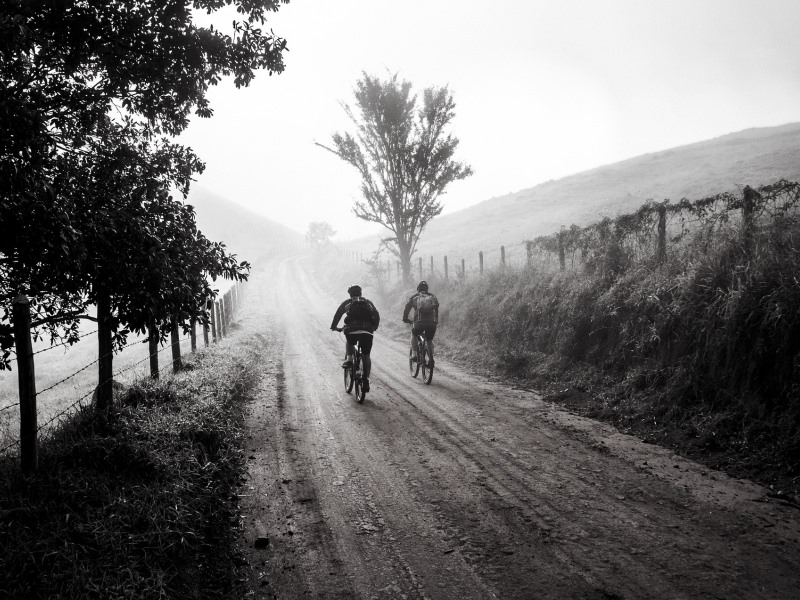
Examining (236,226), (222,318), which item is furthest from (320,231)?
(222,318)

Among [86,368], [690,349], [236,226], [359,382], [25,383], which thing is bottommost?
[359,382]

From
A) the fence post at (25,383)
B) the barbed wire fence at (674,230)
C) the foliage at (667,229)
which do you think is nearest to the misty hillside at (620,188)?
the barbed wire fence at (674,230)

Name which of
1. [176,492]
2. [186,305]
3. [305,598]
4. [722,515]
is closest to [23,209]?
[186,305]

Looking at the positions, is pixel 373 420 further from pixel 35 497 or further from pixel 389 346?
pixel 389 346

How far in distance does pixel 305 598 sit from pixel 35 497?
2330 millimetres

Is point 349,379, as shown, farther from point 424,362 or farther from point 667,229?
point 667,229

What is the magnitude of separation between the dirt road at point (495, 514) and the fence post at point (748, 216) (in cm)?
370

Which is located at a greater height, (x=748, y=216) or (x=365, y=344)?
(x=748, y=216)

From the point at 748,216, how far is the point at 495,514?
6.57 meters

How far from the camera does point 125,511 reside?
394cm

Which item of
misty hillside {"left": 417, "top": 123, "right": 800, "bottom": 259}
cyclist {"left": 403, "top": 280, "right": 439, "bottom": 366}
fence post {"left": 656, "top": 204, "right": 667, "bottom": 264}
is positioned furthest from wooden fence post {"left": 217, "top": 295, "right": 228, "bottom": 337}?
misty hillside {"left": 417, "top": 123, "right": 800, "bottom": 259}

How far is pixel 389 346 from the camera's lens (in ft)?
51.0

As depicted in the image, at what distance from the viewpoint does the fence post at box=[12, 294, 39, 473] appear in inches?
156

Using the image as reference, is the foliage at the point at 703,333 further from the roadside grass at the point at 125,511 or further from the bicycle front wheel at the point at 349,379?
the roadside grass at the point at 125,511
